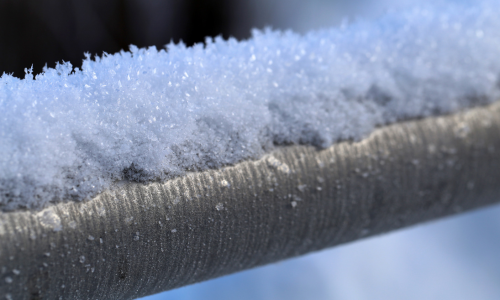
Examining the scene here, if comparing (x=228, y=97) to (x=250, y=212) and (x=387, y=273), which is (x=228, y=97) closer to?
(x=250, y=212)

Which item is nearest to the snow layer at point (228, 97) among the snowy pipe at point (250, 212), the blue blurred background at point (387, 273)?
the snowy pipe at point (250, 212)

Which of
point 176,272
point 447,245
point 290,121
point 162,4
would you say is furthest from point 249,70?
point 162,4

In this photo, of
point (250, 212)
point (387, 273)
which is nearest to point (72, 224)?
point (250, 212)

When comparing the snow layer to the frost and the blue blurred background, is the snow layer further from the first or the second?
the blue blurred background

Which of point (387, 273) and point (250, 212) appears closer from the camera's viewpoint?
point (250, 212)

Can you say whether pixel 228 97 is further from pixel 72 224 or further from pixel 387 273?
pixel 387 273

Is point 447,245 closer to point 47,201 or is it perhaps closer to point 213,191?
point 213,191

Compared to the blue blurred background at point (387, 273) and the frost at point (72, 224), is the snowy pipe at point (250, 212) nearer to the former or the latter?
the frost at point (72, 224)

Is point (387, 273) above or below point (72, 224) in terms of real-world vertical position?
below
